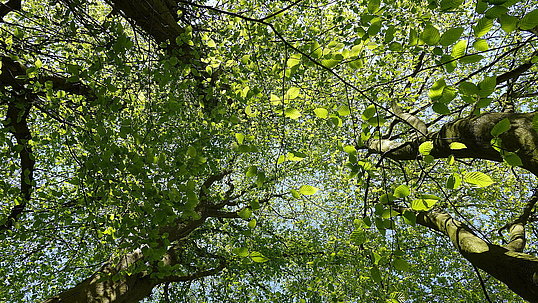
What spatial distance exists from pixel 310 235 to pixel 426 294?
3362mm

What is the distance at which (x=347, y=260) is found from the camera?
769 cm

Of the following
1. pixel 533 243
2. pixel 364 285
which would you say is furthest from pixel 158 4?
pixel 533 243

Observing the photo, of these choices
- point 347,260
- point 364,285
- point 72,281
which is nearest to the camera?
point 364,285

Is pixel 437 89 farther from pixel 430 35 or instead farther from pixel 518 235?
pixel 518 235

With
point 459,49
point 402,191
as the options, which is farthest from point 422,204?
point 459,49

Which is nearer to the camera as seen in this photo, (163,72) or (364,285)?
(163,72)

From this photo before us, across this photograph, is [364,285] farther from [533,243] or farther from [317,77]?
[533,243]

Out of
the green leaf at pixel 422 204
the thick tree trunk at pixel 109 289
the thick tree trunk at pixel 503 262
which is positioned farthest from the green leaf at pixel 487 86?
the thick tree trunk at pixel 109 289

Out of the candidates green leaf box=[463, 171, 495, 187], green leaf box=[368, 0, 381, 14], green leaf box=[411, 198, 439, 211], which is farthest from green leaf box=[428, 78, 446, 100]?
green leaf box=[368, 0, 381, 14]

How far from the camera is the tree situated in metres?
2.94

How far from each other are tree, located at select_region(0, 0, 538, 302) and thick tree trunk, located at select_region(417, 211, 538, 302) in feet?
0.07

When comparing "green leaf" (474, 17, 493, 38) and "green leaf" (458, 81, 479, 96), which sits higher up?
"green leaf" (474, 17, 493, 38)

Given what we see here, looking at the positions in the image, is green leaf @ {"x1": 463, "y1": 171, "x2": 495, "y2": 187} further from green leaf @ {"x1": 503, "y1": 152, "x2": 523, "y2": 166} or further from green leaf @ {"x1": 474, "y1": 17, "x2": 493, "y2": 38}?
green leaf @ {"x1": 474, "y1": 17, "x2": 493, "y2": 38}

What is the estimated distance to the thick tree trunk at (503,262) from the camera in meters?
3.04
